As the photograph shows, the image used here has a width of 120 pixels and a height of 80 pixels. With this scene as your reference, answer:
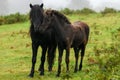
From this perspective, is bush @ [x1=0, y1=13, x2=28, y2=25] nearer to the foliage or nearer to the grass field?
the grass field

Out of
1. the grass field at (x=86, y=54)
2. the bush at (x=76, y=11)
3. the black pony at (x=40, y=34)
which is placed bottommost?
the grass field at (x=86, y=54)

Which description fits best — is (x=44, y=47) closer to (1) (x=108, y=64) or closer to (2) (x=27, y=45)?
(1) (x=108, y=64)

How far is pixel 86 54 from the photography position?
21.0m

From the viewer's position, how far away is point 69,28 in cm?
1543

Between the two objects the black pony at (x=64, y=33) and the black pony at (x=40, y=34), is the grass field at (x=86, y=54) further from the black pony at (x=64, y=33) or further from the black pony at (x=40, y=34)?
the black pony at (x=64, y=33)

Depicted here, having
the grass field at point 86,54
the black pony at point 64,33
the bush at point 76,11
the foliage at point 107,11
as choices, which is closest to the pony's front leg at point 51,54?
the grass field at point 86,54

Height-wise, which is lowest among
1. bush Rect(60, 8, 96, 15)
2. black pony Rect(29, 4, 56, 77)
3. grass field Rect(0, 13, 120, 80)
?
grass field Rect(0, 13, 120, 80)

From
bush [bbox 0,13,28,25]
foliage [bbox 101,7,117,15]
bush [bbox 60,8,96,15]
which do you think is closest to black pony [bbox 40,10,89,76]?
bush [bbox 0,13,28,25]

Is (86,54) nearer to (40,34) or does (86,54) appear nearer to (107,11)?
(40,34)

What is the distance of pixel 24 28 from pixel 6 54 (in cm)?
1130

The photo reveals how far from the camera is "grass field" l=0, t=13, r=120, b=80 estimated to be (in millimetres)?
13939

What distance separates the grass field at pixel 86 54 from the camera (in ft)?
45.7

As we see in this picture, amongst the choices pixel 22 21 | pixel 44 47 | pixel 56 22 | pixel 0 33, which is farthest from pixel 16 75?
pixel 22 21

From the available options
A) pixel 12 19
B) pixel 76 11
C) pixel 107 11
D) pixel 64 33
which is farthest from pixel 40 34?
pixel 76 11
